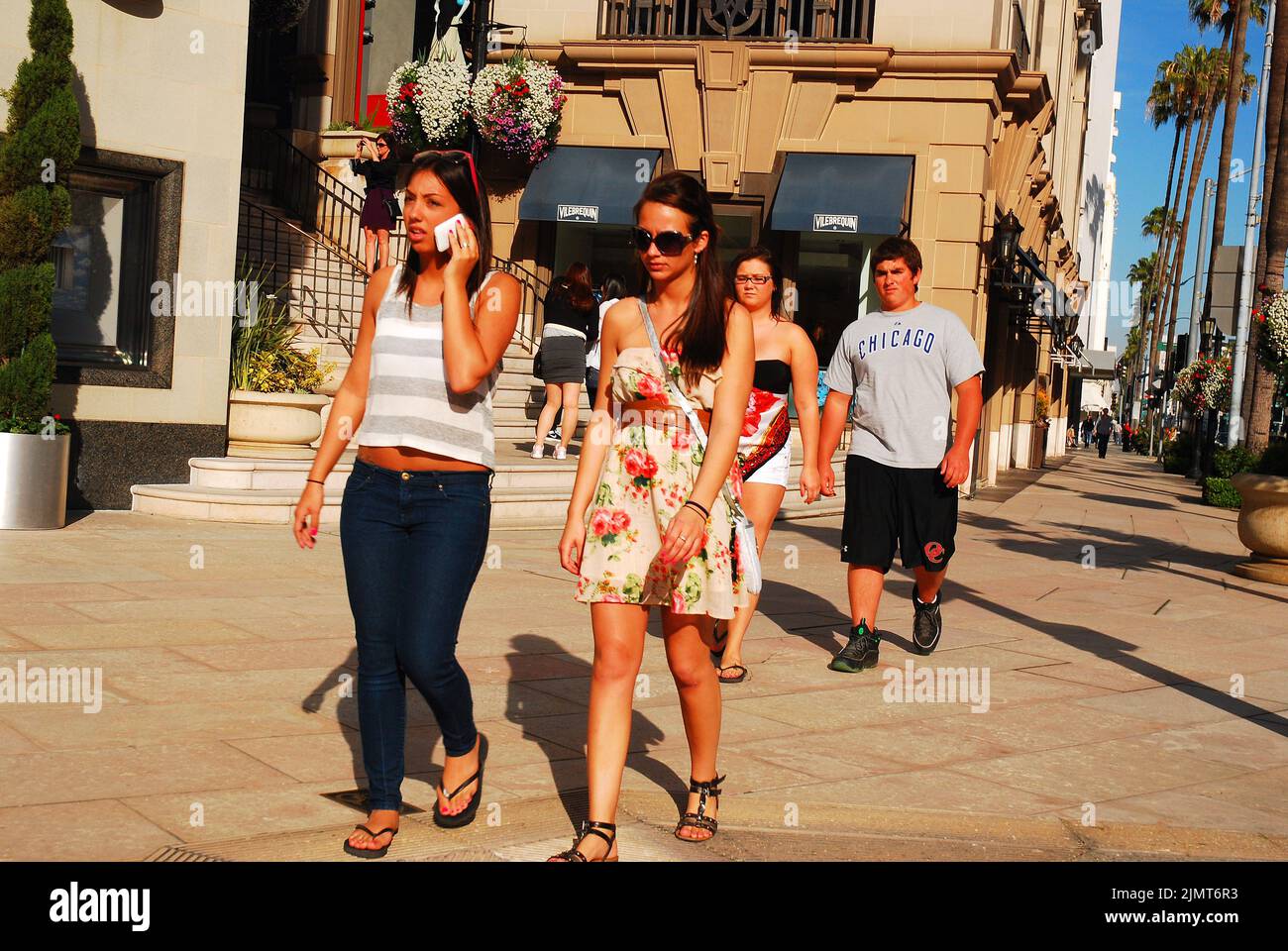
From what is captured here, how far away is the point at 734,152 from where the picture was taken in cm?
2036

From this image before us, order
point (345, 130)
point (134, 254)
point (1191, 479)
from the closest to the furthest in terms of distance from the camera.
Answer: point (134, 254) < point (345, 130) < point (1191, 479)

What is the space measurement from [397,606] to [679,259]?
4.30 feet

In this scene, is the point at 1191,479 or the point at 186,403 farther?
the point at 1191,479

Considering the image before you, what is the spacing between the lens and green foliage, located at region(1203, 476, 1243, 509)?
74.4 ft

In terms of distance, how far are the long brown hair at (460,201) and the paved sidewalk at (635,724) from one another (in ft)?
5.40

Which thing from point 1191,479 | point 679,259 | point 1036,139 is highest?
point 1036,139

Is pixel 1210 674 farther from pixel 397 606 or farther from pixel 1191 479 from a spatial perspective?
pixel 1191 479

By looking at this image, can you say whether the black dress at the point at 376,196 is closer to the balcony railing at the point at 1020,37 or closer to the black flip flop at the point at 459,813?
the balcony railing at the point at 1020,37

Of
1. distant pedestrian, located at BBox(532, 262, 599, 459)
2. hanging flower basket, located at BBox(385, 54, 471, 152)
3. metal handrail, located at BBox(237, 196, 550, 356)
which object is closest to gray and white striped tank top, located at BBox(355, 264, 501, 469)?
distant pedestrian, located at BBox(532, 262, 599, 459)

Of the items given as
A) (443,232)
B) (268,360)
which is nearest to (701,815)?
(443,232)

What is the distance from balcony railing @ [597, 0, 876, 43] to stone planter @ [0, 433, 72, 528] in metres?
13.5

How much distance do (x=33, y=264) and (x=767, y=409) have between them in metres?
6.07

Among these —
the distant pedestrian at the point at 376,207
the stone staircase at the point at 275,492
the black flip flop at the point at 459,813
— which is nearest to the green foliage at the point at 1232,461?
the stone staircase at the point at 275,492

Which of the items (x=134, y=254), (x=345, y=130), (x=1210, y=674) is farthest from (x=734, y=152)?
(x=1210, y=674)
